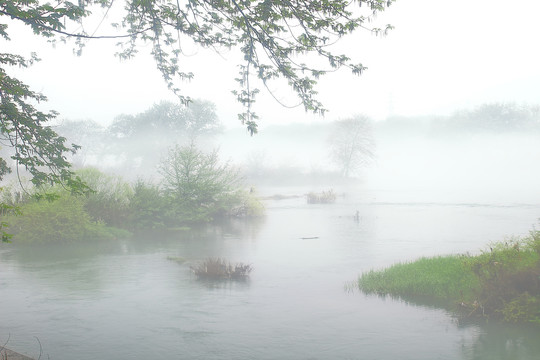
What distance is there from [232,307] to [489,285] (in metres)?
7.08

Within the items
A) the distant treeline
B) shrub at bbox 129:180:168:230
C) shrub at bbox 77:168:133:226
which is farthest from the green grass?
the distant treeline

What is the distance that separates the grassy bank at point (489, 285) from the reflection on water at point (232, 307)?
54 centimetres

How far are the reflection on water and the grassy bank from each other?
1.77ft

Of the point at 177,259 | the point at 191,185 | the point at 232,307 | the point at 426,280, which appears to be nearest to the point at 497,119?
the point at 191,185

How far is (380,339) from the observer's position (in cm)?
1195

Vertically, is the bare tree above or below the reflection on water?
above

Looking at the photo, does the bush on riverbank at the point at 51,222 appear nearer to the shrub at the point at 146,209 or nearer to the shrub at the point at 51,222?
the shrub at the point at 51,222

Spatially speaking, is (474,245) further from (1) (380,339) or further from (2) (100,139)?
(2) (100,139)

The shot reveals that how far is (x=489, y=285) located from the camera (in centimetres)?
1328

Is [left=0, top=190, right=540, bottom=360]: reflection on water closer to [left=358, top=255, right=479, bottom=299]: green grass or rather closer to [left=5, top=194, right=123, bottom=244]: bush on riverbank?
[left=358, top=255, right=479, bottom=299]: green grass

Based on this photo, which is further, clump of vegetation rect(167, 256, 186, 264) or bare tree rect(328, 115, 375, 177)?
bare tree rect(328, 115, 375, 177)

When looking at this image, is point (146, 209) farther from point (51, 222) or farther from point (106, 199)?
point (51, 222)

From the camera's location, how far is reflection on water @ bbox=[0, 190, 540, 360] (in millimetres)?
11367

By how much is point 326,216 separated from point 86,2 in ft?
90.5
